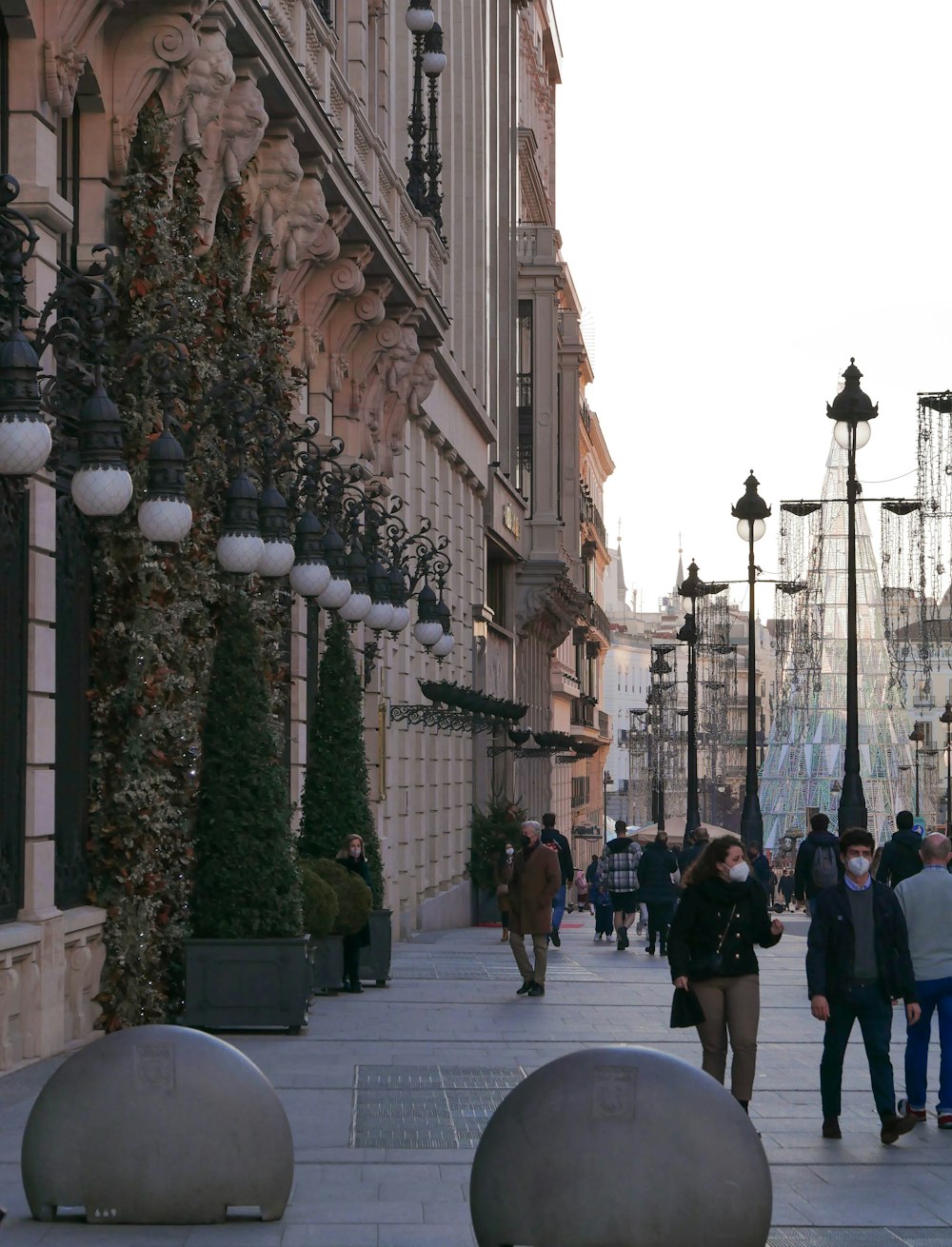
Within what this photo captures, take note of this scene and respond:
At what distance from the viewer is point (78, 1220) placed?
8664mm

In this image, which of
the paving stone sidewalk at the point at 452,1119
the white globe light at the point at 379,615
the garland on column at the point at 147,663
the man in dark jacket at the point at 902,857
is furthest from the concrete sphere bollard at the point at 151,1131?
the man in dark jacket at the point at 902,857

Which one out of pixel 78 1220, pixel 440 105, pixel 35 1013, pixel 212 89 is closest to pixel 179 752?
pixel 35 1013

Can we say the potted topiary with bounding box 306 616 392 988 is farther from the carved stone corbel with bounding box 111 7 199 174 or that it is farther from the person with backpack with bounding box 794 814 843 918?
the carved stone corbel with bounding box 111 7 199 174

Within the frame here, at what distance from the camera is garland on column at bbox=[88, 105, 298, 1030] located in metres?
15.4

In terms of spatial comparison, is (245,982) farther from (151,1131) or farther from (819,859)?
(819,859)

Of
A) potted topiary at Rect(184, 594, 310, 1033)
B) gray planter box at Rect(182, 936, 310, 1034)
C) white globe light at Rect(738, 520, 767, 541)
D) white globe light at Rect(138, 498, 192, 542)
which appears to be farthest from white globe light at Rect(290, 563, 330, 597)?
white globe light at Rect(738, 520, 767, 541)

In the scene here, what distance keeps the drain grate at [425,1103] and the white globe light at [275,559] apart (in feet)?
12.0

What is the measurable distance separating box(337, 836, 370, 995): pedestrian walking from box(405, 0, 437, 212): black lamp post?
1382 centimetres

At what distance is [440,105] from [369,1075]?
28.2 meters

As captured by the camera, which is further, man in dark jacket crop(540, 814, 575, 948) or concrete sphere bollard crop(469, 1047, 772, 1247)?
man in dark jacket crop(540, 814, 575, 948)

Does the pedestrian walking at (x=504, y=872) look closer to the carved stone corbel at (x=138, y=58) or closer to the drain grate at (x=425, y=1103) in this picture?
the drain grate at (x=425, y=1103)

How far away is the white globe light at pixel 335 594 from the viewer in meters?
19.2

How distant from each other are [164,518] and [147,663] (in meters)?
3.16

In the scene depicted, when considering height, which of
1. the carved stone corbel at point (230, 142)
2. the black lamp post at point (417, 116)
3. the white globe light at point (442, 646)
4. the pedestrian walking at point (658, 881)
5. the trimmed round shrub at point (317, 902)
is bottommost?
the pedestrian walking at point (658, 881)
